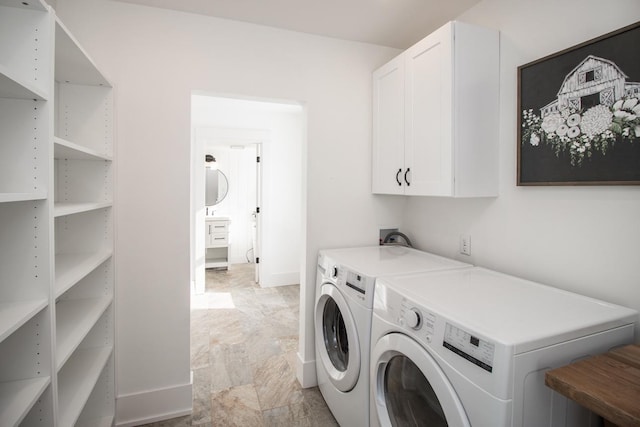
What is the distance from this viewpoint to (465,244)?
200 centimetres

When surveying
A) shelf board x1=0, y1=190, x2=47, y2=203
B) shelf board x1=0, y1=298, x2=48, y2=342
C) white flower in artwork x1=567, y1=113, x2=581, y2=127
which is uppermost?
white flower in artwork x1=567, y1=113, x2=581, y2=127

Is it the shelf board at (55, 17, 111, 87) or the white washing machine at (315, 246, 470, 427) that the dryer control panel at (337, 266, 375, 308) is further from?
the shelf board at (55, 17, 111, 87)

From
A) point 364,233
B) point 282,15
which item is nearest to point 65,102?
point 282,15

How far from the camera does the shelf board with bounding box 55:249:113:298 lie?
1222mm

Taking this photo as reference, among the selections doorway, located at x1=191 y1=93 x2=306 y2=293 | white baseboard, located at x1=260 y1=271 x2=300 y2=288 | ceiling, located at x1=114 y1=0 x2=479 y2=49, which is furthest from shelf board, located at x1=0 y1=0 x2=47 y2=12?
white baseboard, located at x1=260 y1=271 x2=300 y2=288

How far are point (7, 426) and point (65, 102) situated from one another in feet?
5.05

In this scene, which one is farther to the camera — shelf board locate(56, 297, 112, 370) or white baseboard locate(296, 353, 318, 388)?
white baseboard locate(296, 353, 318, 388)

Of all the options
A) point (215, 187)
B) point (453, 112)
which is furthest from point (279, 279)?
point (453, 112)

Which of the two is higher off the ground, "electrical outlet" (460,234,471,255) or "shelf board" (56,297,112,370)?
"electrical outlet" (460,234,471,255)

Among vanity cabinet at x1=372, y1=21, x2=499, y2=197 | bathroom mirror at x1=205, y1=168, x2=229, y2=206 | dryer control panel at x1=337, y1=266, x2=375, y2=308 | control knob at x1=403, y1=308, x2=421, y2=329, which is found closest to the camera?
control knob at x1=403, y1=308, x2=421, y2=329

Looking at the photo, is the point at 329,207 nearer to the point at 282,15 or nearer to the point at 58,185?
the point at 282,15

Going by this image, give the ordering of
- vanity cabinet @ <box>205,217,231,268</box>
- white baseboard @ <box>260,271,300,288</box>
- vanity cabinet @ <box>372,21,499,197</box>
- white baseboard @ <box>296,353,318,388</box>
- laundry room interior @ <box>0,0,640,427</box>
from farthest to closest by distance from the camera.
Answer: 1. vanity cabinet @ <box>205,217,231,268</box>
2. white baseboard @ <box>260,271,300,288</box>
3. white baseboard @ <box>296,353,318,388</box>
4. vanity cabinet @ <box>372,21,499,197</box>
5. laundry room interior @ <box>0,0,640,427</box>

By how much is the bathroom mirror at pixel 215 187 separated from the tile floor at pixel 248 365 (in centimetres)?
219

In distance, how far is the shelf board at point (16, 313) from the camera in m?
0.82
